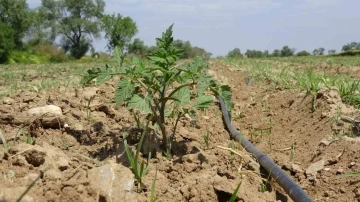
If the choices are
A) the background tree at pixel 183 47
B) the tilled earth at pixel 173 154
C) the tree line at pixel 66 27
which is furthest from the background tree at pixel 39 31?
the tilled earth at pixel 173 154

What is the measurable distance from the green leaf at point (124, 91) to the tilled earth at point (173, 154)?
343 mm

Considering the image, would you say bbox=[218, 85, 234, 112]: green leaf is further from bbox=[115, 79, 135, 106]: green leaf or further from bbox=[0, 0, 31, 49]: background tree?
bbox=[0, 0, 31, 49]: background tree

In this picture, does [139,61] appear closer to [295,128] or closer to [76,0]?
[295,128]

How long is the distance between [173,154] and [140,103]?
1.72 ft

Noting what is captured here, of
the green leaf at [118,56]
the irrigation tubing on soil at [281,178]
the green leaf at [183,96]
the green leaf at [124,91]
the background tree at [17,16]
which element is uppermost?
the background tree at [17,16]

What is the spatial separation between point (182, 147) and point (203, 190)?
70 cm

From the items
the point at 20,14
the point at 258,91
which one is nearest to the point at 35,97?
the point at 258,91

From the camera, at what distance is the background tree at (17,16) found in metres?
38.8

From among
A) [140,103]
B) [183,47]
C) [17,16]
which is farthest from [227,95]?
[17,16]

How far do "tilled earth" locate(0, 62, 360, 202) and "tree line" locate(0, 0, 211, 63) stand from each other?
34.3 meters

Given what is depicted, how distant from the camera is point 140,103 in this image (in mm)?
2340

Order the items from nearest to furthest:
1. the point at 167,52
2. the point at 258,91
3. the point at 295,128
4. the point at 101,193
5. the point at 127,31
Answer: the point at 101,193 < the point at 167,52 < the point at 295,128 < the point at 258,91 < the point at 127,31

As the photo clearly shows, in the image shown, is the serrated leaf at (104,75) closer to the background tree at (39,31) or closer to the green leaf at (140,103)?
the green leaf at (140,103)

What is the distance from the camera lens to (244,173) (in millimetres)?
2529
